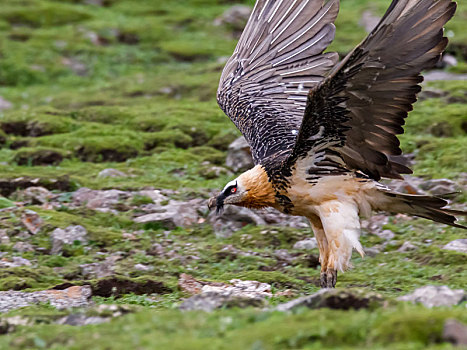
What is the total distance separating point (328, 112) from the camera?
7625mm

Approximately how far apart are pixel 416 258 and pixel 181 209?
3921 millimetres

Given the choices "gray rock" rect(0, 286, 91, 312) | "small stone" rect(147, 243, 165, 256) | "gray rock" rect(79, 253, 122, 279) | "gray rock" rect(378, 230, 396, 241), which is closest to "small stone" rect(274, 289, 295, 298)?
"gray rock" rect(0, 286, 91, 312)

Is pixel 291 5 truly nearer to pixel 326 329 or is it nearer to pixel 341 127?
pixel 341 127

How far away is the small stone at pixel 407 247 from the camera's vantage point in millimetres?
11008

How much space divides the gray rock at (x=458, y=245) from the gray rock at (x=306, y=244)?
1854 millimetres

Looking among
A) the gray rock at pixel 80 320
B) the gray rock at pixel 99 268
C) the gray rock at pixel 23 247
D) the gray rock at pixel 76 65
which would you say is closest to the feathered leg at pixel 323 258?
the gray rock at pixel 99 268

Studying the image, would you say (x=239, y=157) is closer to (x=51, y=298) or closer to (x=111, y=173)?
(x=111, y=173)

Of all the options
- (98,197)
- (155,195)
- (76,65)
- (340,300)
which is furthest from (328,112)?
(76,65)

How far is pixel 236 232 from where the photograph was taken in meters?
12.0

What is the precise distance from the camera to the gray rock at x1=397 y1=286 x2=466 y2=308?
6.20 m

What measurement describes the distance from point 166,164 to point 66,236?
14.8 feet

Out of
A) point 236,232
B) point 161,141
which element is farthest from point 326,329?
point 161,141

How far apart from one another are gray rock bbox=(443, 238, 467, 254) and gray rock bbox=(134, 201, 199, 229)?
13.1 feet

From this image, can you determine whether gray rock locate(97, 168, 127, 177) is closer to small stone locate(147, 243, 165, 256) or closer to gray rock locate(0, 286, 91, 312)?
small stone locate(147, 243, 165, 256)
